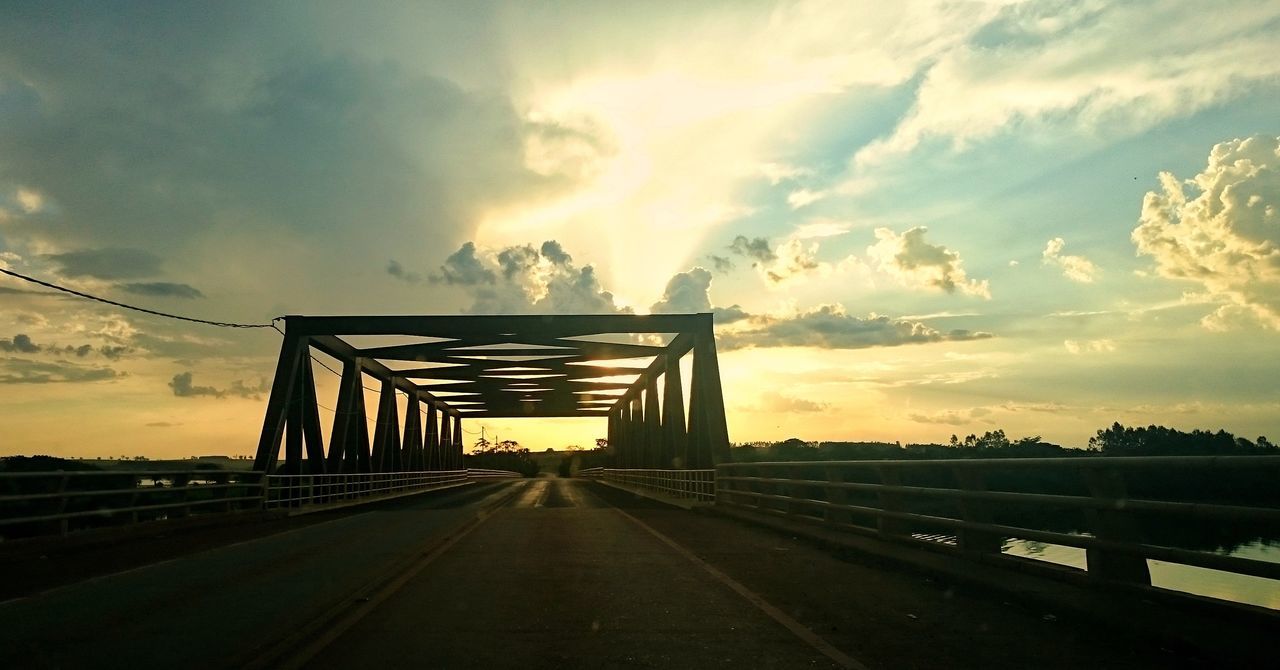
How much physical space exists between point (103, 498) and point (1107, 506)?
15823 mm

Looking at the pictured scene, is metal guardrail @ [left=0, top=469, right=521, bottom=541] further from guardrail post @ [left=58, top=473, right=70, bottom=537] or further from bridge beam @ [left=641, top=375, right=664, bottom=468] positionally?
bridge beam @ [left=641, top=375, right=664, bottom=468]

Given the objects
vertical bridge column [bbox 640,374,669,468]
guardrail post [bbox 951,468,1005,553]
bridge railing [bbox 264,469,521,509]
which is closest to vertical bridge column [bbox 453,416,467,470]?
bridge railing [bbox 264,469,521,509]

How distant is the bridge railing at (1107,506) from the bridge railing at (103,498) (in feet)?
36.6

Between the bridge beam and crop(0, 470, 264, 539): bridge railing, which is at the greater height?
the bridge beam

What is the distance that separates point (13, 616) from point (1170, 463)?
8.84m

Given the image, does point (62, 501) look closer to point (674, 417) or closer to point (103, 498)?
point (103, 498)

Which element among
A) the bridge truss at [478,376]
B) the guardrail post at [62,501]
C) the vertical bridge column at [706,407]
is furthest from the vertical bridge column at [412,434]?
the guardrail post at [62,501]

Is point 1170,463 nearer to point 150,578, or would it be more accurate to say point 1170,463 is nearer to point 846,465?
point 846,465

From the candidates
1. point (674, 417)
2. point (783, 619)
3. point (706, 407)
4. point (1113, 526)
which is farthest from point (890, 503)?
point (674, 417)

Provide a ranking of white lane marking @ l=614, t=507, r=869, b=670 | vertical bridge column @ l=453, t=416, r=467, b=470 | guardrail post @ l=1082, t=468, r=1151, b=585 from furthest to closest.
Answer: vertical bridge column @ l=453, t=416, r=467, b=470, guardrail post @ l=1082, t=468, r=1151, b=585, white lane marking @ l=614, t=507, r=869, b=670

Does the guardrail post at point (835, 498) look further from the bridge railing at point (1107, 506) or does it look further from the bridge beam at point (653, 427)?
the bridge beam at point (653, 427)

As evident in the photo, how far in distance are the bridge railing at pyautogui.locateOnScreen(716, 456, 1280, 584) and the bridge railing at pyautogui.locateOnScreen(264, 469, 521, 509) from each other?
1750cm

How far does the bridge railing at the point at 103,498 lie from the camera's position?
46.7 feet

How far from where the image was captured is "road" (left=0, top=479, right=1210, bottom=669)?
6445mm
